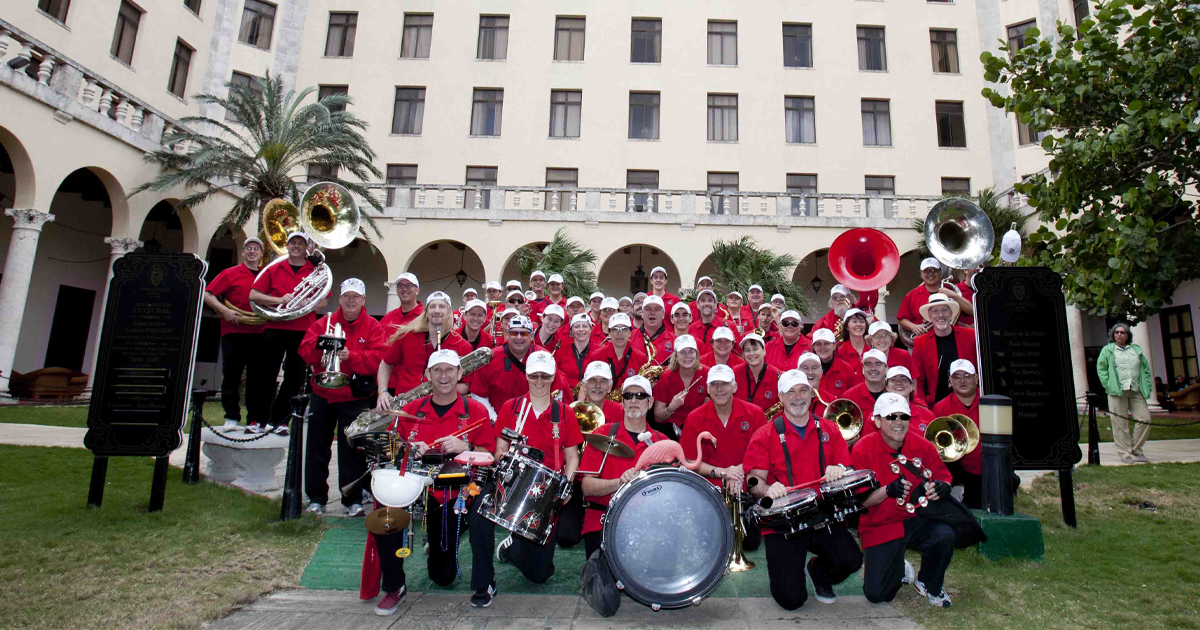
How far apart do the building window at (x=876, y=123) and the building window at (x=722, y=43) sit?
18.6 feet

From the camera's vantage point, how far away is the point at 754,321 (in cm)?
994

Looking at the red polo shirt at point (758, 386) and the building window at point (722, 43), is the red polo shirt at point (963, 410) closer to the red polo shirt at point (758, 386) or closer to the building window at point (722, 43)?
the red polo shirt at point (758, 386)

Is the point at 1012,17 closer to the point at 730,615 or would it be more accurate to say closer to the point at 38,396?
the point at 730,615

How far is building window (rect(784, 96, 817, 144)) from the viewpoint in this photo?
24.8 metres

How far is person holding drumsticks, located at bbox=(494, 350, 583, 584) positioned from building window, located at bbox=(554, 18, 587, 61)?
A: 23127mm

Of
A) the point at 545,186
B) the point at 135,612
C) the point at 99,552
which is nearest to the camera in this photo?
the point at 135,612

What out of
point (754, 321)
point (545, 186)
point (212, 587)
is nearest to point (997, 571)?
point (754, 321)

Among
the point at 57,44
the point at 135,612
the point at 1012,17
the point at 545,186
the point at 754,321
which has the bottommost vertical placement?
the point at 135,612

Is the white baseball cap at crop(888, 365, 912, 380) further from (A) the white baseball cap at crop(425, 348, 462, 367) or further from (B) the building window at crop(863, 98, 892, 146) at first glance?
(B) the building window at crop(863, 98, 892, 146)

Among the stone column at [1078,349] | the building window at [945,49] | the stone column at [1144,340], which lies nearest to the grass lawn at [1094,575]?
the stone column at [1144,340]

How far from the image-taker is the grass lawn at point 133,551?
4070mm

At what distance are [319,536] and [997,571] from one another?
228 inches

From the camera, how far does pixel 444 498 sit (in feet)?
14.8

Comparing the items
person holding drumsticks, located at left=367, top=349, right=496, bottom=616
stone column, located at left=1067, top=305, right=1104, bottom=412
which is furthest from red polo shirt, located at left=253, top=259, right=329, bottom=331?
stone column, located at left=1067, top=305, right=1104, bottom=412
